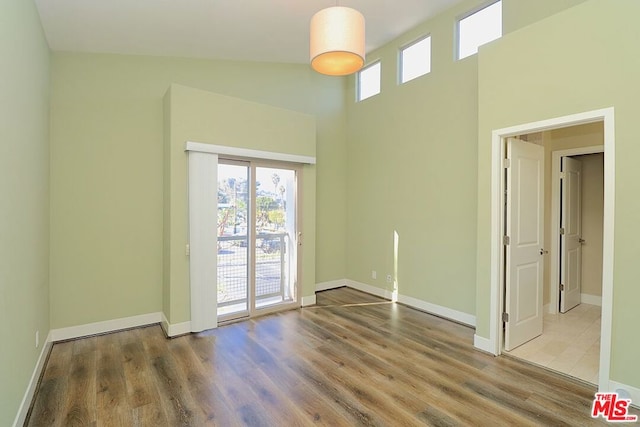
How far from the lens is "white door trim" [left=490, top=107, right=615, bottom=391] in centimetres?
245

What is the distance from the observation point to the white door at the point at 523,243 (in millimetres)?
3256

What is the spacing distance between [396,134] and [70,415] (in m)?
5.01

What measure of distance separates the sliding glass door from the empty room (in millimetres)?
30

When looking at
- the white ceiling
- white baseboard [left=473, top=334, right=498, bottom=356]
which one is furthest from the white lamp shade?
white baseboard [left=473, top=334, right=498, bottom=356]

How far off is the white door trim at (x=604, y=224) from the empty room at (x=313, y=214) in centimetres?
2

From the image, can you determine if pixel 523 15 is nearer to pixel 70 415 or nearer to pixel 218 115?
pixel 218 115

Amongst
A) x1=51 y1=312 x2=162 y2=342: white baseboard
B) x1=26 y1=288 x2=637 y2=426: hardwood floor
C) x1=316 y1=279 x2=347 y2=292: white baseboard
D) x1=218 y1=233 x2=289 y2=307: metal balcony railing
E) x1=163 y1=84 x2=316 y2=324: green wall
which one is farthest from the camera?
x1=316 y1=279 x2=347 y2=292: white baseboard

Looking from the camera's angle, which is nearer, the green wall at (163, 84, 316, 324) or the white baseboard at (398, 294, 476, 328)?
the green wall at (163, 84, 316, 324)

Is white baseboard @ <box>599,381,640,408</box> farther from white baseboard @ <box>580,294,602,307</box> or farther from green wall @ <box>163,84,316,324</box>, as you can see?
green wall @ <box>163,84,316,324</box>

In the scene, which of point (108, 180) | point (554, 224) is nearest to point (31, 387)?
A: point (108, 180)

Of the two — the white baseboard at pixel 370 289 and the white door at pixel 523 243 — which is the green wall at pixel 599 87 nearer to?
the white door at pixel 523 243

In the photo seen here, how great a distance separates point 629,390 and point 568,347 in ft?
3.33

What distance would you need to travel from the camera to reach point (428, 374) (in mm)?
2826

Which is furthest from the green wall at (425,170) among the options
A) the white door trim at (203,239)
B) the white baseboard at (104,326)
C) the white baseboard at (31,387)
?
the white baseboard at (31,387)
